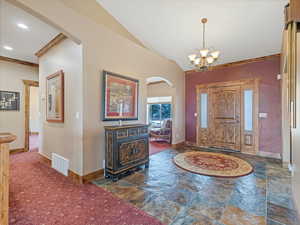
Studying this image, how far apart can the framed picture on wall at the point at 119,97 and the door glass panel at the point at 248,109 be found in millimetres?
3406

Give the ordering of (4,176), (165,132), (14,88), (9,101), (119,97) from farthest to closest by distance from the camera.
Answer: (165,132) → (14,88) → (9,101) → (119,97) → (4,176)

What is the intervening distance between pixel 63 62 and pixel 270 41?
4.89 m

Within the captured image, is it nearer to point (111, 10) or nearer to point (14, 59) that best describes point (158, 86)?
point (111, 10)

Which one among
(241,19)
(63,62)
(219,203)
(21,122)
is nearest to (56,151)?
(63,62)

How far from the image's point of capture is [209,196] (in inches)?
86.0

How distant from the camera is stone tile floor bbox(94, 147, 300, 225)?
68.4 inches

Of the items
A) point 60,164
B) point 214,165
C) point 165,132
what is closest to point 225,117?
point 214,165

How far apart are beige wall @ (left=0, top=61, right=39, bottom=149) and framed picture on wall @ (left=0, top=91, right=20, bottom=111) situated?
0.09m

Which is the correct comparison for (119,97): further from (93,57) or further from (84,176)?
(84,176)

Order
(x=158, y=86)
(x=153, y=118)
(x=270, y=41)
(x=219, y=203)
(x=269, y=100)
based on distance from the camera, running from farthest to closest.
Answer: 1. (x=153, y=118)
2. (x=158, y=86)
3. (x=269, y=100)
4. (x=270, y=41)
5. (x=219, y=203)

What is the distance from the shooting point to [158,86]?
7602 millimetres

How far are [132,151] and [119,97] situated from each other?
1165 mm

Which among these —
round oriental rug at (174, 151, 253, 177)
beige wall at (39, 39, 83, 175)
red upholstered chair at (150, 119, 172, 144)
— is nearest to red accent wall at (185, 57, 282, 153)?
round oriental rug at (174, 151, 253, 177)

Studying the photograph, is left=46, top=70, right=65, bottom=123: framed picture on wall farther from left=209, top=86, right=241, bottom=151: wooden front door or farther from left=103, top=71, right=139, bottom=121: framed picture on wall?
left=209, top=86, right=241, bottom=151: wooden front door
